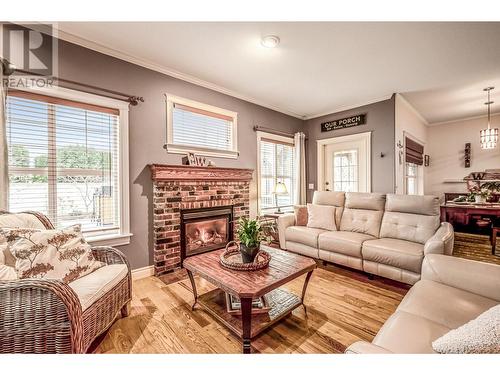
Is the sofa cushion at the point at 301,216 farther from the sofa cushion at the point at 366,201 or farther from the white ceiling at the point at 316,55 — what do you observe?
the white ceiling at the point at 316,55

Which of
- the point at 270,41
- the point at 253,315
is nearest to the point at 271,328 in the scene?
the point at 253,315

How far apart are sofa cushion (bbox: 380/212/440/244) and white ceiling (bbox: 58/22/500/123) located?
1.93 meters

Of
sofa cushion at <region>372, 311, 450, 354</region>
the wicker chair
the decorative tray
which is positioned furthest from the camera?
the decorative tray

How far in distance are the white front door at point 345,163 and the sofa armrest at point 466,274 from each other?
2.78m

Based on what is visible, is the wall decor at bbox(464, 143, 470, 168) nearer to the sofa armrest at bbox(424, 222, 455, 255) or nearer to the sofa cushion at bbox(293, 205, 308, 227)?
the sofa armrest at bbox(424, 222, 455, 255)

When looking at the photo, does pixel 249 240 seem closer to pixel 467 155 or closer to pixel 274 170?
pixel 274 170

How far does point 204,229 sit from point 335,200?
6.76ft

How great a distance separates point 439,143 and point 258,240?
657cm

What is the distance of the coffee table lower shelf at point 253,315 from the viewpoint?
1584mm

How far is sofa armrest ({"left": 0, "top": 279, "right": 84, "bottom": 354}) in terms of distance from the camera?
1145mm

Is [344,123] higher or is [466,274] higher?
[344,123]

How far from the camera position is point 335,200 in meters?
3.43

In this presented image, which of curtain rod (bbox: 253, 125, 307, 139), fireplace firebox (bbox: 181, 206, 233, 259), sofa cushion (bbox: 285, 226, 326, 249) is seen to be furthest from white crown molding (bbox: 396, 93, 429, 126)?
fireplace firebox (bbox: 181, 206, 233, 259)
